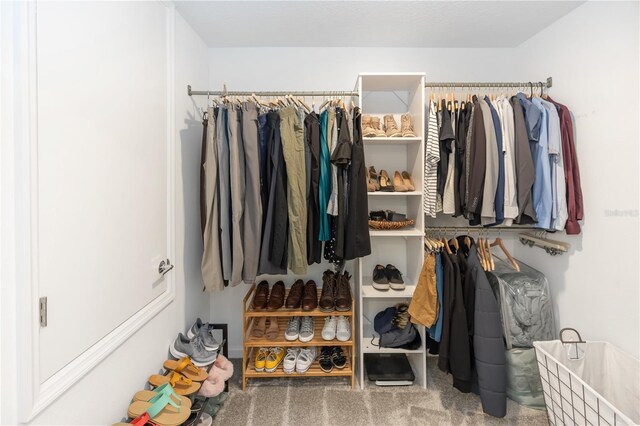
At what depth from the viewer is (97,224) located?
1.02 metres

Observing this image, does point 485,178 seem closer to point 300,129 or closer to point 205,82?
point 300,129

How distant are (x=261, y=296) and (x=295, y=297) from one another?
Answer: 0.23 meters

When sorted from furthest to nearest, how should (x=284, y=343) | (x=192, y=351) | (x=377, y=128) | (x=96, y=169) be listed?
(x=377, y=128) < (x=284, y=343) < (x=192, y=351) < (x=96, y=169)

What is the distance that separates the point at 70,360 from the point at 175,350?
0.64 meters

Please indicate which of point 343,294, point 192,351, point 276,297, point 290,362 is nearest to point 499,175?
point 343,294

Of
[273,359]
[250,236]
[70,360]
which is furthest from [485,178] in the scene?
[70,360]

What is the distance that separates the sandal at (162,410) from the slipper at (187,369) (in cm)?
18

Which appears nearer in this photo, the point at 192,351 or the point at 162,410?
the point at 162,410

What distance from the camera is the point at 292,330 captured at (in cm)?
183

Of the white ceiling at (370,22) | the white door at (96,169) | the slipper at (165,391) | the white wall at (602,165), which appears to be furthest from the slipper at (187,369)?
the white wall at (602,165)

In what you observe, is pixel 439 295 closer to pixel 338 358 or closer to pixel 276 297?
pixel 338 358

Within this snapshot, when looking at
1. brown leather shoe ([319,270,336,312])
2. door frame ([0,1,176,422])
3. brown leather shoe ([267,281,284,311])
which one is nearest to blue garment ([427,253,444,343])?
brown leather shoe ([319,270,336,312])

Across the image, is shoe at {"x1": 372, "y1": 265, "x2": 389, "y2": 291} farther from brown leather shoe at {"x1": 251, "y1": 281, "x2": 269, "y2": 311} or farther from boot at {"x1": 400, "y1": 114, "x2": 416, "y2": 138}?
boot at {"x1": 400, "y1": 114, "x2": 416, "y2": 138}

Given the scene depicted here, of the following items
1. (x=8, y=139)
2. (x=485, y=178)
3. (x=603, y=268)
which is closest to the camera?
(x=8, y=139)
